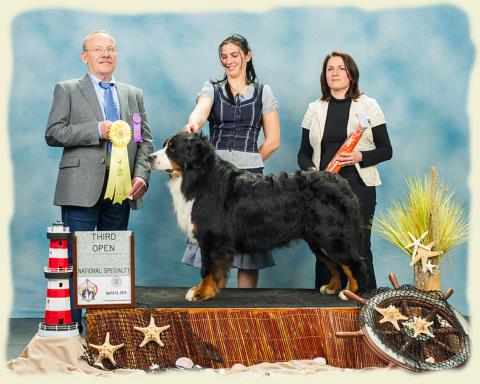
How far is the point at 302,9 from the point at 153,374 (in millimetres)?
3138

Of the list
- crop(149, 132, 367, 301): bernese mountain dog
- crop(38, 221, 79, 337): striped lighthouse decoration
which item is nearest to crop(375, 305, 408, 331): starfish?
crop(149, 132, 367, 301): bernese mountain dog

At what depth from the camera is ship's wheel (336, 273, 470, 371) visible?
3451 millimetres

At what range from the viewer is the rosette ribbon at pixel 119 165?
4066mm

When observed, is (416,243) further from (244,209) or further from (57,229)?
(57,229)

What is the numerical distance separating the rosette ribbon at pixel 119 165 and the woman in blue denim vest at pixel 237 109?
43 centimetres

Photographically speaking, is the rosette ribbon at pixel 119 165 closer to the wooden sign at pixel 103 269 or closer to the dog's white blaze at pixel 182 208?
the dog's white blaze at pixel 182 208

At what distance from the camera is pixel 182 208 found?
3924 millimetres

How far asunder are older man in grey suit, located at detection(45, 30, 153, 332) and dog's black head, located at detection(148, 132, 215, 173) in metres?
0.37

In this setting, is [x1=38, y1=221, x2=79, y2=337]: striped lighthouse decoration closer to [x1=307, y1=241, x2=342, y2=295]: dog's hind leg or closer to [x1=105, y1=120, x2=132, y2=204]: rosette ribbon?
[x1=105, y1=120, x2=132, y2=204]: rosette ribbon

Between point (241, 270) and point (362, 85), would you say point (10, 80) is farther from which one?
point (362, 85)

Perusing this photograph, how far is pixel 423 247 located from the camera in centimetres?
396

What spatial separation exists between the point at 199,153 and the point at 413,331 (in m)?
1.49

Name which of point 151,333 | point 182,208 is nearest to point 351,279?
point 182,208

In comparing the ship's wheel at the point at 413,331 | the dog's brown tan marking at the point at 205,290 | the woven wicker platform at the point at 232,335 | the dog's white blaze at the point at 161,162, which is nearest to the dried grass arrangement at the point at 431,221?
the ship's wheel at the point at 413,331
